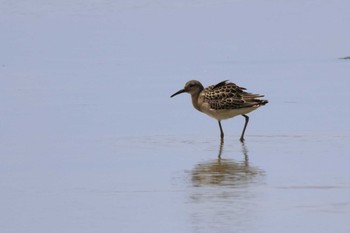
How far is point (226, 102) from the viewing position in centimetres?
1392

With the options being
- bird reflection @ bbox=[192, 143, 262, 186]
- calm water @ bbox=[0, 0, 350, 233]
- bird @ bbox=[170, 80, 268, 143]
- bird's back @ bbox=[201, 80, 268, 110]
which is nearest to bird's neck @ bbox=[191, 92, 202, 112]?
bird @ bbox=[170, 80, 268, 143]

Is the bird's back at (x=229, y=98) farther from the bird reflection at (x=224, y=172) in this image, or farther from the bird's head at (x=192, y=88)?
the bird reflection at (x=224, y=172)

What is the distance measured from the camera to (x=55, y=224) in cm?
883

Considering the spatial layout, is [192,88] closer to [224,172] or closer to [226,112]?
[226,112]

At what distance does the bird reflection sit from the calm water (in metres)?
0.02

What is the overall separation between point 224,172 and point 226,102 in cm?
301

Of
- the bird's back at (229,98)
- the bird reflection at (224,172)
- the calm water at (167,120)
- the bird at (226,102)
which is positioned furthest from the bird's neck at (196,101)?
the bird reflection at (224,172)

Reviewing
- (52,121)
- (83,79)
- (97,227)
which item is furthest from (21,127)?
(97,227)

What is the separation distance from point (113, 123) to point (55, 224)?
521 cm

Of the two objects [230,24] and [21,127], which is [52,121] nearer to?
[21,127]

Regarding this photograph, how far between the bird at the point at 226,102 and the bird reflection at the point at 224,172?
6.41 ft

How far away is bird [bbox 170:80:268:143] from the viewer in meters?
13.9

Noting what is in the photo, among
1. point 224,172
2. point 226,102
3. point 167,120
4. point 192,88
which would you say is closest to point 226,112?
point 226,102

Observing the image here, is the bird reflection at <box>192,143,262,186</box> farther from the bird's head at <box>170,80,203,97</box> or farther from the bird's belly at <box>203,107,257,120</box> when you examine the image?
the bird's head at <box>170,80,203,97</box>
